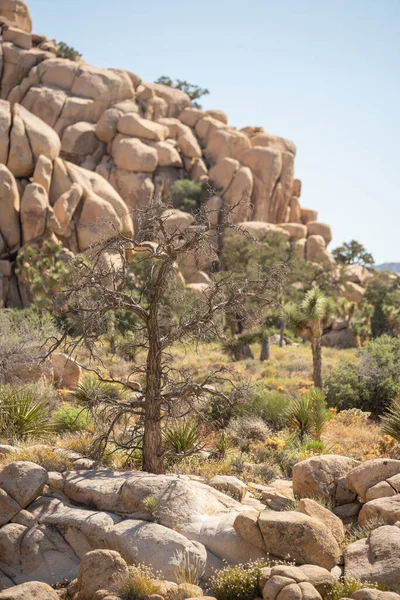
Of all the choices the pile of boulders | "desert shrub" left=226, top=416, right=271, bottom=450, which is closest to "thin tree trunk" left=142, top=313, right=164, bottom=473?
the pile of boulders

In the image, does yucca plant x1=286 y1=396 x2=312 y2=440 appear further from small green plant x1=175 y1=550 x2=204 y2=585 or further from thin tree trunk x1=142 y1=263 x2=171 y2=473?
small green plant x1=175 y1=550 x2=204 y2=585

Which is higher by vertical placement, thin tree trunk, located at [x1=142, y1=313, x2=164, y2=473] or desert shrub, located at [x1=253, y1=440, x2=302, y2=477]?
thin tree trunk, located at [x1=142, y1=313, x2=164, y2=473]

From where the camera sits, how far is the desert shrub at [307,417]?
54.2 feet

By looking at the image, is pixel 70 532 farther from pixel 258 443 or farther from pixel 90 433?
pixel 258 443

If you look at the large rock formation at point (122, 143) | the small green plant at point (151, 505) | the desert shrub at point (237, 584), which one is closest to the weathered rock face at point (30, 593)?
the small green plant at point (151, 505)

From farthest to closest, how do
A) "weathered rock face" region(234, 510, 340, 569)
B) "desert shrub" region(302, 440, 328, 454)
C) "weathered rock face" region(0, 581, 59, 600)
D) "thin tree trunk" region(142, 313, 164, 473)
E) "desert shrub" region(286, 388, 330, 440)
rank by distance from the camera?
"desert shrub" region(286, 388, 330, 440) < "desert shrub" region(302, 440, 328, 454) < "thin tree trunk" region(142, 313, 164, 473) < "weathered rock face" region(234, 510, 340, 569) < "weathered rock face" region(0, 581, 59, 600)

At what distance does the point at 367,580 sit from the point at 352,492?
10.6ft

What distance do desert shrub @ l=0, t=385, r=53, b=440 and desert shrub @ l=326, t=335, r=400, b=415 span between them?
10.7 m

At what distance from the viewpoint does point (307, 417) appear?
1662 centimetres

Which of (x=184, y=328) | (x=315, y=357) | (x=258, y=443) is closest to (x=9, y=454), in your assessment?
(x=184, y=328)

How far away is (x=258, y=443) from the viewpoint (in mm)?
15766

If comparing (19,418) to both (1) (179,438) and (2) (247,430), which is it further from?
(2) (247,430)

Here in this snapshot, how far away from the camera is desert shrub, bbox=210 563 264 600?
8.37 metres

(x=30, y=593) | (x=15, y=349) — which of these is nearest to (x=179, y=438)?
(x=30, y=593)
